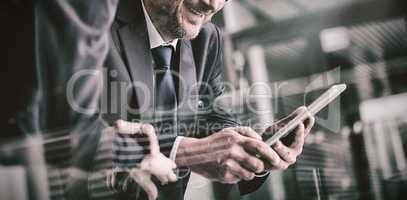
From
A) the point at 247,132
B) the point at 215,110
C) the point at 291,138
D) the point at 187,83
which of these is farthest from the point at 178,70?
the point at 291,138

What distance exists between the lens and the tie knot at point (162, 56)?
3.48 ft

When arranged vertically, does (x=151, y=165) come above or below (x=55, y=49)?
below

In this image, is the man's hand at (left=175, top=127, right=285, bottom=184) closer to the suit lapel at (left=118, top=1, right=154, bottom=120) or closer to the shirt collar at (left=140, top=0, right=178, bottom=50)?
the suit lapel at (left=118, top=1, right=154, bottom=120)

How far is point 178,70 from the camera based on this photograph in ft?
3.51

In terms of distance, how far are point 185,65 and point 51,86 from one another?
369 mm

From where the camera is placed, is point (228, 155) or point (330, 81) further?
point (330, 81)

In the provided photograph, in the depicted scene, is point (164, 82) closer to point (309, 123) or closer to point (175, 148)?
point (175, 148)

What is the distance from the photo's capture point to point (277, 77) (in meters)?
1.12

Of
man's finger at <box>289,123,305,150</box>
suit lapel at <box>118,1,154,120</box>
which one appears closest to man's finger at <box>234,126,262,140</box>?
man's finger at <box>289,123,305,150</box>

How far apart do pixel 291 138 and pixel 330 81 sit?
0.72 feet

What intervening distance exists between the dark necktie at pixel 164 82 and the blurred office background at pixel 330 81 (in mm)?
166

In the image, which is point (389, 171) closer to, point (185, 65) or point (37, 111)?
point (185, 65)

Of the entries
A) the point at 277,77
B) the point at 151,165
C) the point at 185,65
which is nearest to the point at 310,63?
the point at 277,77

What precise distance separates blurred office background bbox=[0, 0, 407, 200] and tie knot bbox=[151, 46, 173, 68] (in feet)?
0.56
